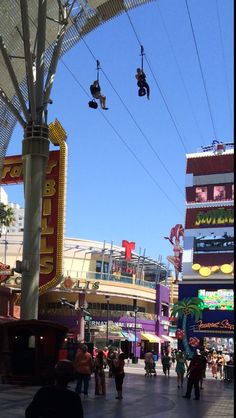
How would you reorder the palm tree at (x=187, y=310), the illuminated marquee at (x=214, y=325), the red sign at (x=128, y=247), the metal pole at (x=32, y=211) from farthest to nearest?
the red sign at (x=128, y=247) < the palm tree at (x=187, y=310) < the illuminated marquee at (x=214, y=325) < the metal pole at (x=32, y=211)

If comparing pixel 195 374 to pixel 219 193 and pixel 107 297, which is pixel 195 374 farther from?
pixel 107 297

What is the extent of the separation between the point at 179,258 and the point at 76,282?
39.4 ft

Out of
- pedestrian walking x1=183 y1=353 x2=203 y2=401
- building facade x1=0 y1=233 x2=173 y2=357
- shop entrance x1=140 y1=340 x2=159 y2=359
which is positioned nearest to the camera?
pedestrian walking x1=183 y1=353 x2=203 y2=401

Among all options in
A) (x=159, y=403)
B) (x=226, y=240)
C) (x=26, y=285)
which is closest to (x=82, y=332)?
(x=226, y=240)

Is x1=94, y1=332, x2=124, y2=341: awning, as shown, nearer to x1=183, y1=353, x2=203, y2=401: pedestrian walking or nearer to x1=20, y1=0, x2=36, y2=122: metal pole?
x1=20, y1=0, x2=36, y2=122: metal pole

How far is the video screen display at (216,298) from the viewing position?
50.2 meters

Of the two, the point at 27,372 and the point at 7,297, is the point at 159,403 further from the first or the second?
the point at 7,297

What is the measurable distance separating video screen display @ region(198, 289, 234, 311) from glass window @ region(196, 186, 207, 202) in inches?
337

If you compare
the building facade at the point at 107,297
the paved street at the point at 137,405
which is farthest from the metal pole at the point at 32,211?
the building facade at the point at 107,297

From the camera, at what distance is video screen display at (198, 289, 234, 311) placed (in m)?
50.2

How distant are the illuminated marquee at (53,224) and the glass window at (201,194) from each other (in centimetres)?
2205

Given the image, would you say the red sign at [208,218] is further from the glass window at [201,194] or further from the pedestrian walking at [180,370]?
the pedestrian walking at [180,370]

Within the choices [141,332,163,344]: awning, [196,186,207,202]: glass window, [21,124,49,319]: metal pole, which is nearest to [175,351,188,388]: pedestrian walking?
[21,124,49,319]: metal pole

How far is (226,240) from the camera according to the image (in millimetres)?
51844
